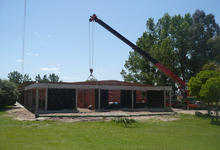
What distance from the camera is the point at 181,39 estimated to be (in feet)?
140

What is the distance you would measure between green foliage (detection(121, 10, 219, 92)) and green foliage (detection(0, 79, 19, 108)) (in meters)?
21.5

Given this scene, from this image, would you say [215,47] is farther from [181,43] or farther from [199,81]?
[199,81]

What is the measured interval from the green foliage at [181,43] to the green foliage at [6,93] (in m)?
21.5

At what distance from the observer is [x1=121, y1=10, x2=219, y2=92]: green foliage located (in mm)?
40188

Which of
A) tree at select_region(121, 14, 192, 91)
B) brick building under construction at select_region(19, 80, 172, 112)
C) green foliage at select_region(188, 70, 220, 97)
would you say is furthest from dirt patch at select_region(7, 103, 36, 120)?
tree at select_region(121, 14, 192, 91)

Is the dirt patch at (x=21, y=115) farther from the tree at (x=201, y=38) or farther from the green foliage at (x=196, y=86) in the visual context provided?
the tree at (x=201, y=38)

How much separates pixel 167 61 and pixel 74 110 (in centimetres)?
2024

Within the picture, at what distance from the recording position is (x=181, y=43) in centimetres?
4297

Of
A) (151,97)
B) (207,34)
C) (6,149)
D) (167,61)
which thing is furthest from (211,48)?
(6,149)

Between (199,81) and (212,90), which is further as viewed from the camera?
(199,81)

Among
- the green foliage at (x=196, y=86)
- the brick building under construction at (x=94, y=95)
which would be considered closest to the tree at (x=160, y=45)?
the brick building under construction at (x=94, y=95)

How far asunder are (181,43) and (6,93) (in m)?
32.4

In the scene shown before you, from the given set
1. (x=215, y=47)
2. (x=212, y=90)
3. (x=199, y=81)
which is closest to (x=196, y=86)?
(x=199, y=81)

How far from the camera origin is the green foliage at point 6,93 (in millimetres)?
24859
